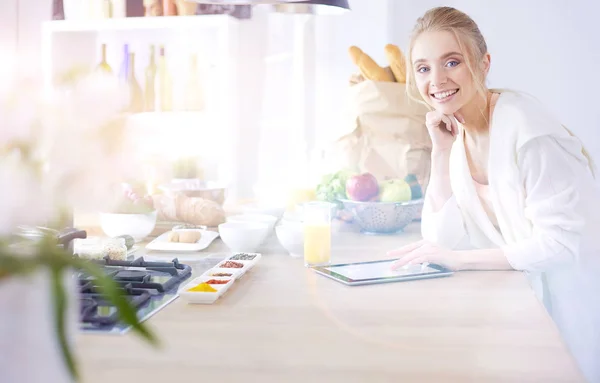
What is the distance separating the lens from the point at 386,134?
2.13m

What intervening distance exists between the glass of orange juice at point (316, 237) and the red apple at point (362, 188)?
1.29 ft

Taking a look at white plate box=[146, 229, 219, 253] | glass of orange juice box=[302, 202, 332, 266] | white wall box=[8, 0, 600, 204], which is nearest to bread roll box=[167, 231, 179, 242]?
white plate box=[146, 229, 219, 253]

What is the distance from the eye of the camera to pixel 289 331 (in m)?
1.02

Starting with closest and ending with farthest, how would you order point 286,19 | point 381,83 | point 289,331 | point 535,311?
point 289,331 → point 535,311 → point 381,83 → point 286,19

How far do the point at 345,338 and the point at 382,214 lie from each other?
3.08 ft

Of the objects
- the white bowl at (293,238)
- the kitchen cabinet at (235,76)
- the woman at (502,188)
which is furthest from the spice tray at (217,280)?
the kitchen cabinet at (235,76)

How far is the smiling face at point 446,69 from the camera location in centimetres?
176

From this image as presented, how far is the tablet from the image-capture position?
52.7 inches

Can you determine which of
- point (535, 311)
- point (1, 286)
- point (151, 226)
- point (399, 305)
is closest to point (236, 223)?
point (151, 226)

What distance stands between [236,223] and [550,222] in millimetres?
716

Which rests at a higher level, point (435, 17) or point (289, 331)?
point (435, 17)

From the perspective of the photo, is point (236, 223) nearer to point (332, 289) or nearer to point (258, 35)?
point (332, 289)

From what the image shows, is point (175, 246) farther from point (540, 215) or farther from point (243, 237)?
point (540, 215)

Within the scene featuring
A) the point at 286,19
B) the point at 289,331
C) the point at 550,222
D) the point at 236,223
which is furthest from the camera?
the point at 286,19
